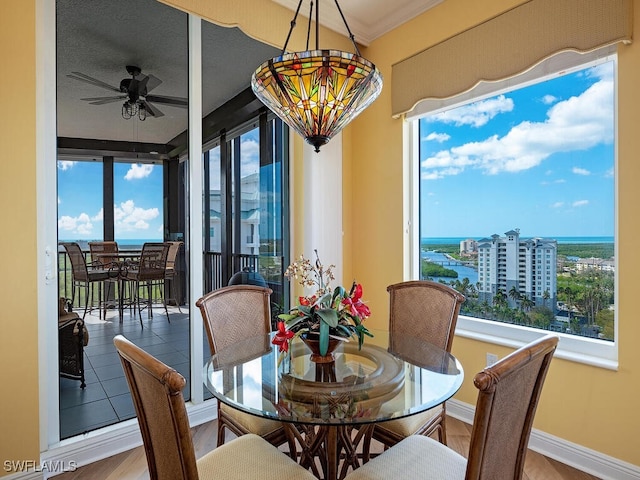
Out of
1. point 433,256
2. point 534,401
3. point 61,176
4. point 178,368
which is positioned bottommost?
point 178,368

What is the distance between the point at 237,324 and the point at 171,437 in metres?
1.15

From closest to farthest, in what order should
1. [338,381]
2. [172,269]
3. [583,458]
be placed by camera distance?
[338,381] < [583,458] < [172,269]

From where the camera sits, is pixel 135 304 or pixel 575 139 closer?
pixel 575 139

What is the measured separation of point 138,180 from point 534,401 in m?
2.45

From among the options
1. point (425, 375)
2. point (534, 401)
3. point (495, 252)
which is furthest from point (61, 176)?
point (495, 252)

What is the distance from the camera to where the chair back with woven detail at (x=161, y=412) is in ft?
3.14

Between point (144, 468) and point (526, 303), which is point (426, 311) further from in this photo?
point (144, 468)

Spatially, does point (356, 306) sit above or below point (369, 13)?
below

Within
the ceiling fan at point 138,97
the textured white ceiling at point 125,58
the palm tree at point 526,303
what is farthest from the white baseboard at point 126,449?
the ceiling fan at point 138,97

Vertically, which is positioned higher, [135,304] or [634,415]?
[135,304]

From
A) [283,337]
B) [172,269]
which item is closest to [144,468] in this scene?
[172,269]

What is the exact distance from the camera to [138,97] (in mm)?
2488

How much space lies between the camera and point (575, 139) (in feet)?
7.45

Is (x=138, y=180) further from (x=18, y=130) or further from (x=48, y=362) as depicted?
(x=48, y=362)
